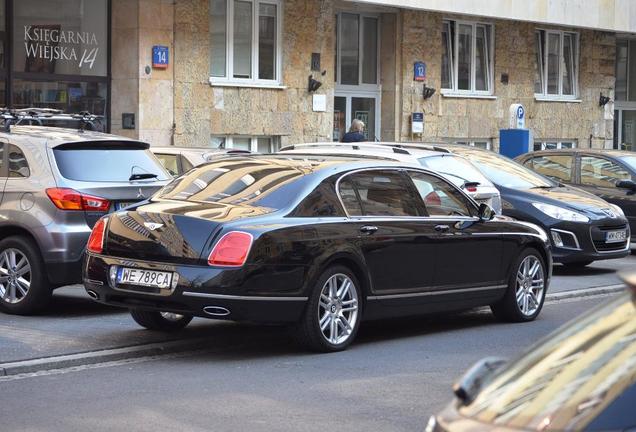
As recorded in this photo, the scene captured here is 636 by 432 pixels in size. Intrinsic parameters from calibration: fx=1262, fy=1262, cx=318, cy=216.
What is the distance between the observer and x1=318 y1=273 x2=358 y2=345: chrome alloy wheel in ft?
30.8

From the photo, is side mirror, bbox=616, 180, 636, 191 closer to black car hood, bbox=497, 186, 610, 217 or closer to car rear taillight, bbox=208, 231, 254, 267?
black car hood, bbox=497, 186, 610, 217

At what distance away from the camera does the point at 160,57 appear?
21359 millimetres

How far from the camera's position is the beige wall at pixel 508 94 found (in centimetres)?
2675

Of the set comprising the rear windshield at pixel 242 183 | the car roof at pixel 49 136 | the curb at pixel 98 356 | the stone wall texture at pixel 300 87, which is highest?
the stone wall texture at pixel 300 87

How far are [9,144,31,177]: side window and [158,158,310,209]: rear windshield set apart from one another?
6.03 feet

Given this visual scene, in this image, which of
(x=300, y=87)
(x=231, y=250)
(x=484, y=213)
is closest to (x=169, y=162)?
(x=484, y=213)

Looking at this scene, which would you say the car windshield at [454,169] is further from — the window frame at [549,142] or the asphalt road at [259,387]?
the window frame at [549,142]

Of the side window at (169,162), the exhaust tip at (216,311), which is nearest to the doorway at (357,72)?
the side window at (169,162)

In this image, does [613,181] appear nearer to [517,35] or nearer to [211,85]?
[211,85]

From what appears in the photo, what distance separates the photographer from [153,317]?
1022cm

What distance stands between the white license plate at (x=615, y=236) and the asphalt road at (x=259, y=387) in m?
5.43

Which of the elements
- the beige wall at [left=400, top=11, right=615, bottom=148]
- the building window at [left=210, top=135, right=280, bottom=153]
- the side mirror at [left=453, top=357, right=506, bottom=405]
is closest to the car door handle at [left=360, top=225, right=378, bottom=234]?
the side mirror at [left=453, top=357, right=506, bottom=405]

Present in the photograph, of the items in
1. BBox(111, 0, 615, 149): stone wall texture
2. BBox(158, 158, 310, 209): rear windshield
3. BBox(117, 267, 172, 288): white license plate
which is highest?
BBox(111, 0, 615, 149): stone wall texture

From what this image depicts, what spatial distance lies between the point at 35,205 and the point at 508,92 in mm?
19511
